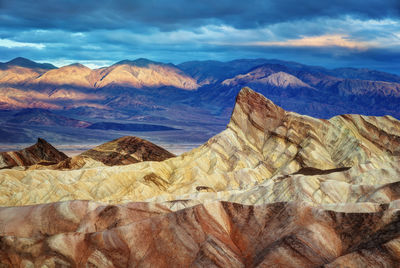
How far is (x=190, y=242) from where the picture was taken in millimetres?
30656

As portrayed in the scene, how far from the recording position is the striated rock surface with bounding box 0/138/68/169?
258 ft

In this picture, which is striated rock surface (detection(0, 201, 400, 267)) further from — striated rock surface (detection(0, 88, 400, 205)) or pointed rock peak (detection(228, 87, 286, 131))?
pointed rock peak (detection(228, 87, 286, 131))

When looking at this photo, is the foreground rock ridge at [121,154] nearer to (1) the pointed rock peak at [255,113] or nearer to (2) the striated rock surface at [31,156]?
(2) the striated rock surface at [31,156]

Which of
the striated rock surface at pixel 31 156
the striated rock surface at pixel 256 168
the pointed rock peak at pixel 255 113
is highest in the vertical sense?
the pointed rock peak at pixel 255 113

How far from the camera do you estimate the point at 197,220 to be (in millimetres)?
32188

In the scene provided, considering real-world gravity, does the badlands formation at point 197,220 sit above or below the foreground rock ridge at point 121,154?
above

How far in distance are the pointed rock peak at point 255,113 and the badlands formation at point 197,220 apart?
43.8 feet

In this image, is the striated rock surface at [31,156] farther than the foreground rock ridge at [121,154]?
Yes

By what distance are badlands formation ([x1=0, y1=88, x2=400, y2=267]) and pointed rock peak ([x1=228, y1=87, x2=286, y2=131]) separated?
13.3 m

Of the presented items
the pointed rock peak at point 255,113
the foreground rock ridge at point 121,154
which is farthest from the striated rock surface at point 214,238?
the pointed rock peak at point 255,113

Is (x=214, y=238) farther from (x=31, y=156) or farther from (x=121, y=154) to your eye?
(x=31, y=156)

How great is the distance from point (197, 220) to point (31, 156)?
59.4 metres

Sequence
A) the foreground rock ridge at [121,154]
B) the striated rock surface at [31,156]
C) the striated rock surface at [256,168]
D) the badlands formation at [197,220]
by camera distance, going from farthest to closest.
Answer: the striated rock surface at [31,156], the foreground rock ridge at [121,154], the striated rock surface at [256,168], the badlands formation at [197,220]

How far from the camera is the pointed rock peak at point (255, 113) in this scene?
73.8 meters
